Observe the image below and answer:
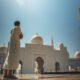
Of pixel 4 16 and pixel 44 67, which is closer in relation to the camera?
pixel 4 16

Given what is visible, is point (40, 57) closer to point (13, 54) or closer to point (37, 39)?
point (37, 39)

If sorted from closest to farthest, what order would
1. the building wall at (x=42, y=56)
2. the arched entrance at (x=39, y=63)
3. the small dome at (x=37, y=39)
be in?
1. the building wall at (x=42, y=56)
2. the arched entrance at (x=39, y=63)
3. the small dome at (x=37, y=39)

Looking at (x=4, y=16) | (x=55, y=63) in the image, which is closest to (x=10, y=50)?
(x=4, y=16)

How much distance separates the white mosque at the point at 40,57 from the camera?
1067 centimetres

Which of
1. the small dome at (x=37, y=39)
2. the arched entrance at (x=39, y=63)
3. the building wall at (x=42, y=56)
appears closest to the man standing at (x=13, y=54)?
the building wall at (x=42, y=56)

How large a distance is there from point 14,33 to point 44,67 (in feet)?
28.7

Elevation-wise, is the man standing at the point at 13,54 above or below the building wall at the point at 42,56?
below

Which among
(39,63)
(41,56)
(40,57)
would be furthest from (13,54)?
(39,63)

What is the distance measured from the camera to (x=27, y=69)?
34.6 feet

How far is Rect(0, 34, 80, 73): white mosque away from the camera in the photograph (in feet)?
35.0

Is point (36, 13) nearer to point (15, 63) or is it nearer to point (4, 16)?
point (4, 16)

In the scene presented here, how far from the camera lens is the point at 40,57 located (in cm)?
1106

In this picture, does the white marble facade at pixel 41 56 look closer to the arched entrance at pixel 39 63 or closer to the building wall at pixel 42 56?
the building wall at pixel 42 56

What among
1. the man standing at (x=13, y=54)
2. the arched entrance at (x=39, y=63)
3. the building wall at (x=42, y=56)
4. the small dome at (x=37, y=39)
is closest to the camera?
the man standing at (x=13, y=54)
